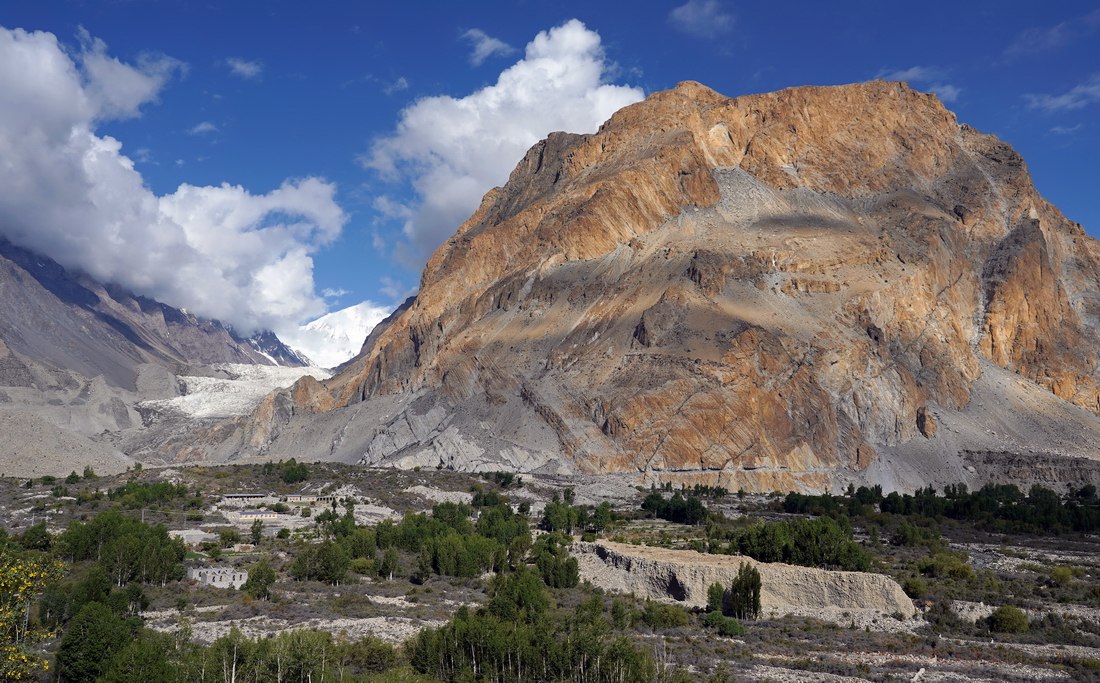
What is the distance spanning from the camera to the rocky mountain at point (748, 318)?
12375 centimetres

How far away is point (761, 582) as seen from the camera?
1747 inches

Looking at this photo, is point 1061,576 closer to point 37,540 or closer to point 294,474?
point 37,540

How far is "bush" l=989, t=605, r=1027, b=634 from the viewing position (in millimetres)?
40281

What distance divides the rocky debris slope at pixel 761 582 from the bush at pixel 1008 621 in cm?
341

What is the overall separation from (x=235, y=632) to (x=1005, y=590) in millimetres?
36065

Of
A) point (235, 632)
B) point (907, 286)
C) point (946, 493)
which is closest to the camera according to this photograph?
point (235, 632)

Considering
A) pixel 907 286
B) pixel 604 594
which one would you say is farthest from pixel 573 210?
pixel 604 594

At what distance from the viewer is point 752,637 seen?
3897 cm

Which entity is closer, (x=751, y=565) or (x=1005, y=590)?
(x=751, y=565)

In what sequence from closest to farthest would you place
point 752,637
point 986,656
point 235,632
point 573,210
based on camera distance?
1. point 235,632
2. point 986,656
3. point 752,637
4. point 573,210

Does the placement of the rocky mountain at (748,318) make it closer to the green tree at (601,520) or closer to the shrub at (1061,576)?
the green tree at (601,520)

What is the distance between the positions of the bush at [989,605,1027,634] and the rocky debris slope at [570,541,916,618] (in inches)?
134

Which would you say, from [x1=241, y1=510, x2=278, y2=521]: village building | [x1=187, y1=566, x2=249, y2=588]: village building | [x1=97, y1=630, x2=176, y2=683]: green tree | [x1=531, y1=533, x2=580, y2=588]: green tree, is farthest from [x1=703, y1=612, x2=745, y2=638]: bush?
[x1=241, y1=510, x2=278, y2=521]: village building

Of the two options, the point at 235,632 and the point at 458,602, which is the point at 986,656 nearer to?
the point at 458,602
